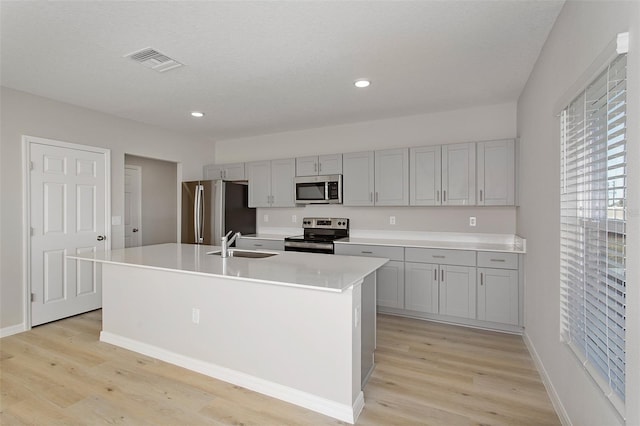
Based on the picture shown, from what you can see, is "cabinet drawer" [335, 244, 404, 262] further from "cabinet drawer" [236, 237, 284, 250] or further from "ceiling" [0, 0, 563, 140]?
"ceiling" [0, 0, 563, 140]

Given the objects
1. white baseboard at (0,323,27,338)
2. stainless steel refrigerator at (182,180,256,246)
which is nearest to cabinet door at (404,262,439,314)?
stainless steel refrigerator at (182,180,256,246)

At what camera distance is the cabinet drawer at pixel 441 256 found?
339 cm

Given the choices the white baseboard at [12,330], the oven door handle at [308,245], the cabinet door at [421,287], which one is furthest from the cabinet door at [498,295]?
the white baseboard at [12,330]

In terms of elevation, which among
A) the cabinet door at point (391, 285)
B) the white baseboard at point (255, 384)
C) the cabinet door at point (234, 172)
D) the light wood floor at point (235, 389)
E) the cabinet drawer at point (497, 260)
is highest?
the cabinet door at point (234, 172)

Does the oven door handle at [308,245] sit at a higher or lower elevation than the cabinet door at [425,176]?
lower

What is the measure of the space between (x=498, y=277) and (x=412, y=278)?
2.84 feet

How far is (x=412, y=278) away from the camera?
365cm

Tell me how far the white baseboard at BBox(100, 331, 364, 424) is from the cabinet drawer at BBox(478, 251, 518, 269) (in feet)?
6.56

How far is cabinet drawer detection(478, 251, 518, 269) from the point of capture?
10.5ft

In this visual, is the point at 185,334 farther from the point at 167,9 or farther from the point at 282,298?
the point at 167,9

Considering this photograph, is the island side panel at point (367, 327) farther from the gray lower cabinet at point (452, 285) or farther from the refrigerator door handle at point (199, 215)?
the refrigerator door handle at point (199, 215)

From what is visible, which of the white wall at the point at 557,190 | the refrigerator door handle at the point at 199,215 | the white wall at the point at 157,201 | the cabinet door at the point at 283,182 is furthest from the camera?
the white wall at the point at 157,201

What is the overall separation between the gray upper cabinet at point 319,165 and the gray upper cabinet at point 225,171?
1051 millimetres

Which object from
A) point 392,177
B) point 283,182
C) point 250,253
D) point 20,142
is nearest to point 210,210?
point 283,182
